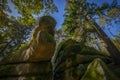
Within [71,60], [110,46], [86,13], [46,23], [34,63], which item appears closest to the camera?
[34,63]

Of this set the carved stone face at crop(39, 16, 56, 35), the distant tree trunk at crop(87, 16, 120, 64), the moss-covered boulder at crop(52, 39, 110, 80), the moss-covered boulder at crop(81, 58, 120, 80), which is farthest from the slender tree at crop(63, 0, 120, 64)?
the moss-covered boulder at crop(81, 58, 120, 80)

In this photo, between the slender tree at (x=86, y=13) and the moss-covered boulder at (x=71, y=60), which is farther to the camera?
the slender tree at (x=86, y=13)

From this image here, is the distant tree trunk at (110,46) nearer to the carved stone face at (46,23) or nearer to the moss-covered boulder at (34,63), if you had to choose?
the carved stone face at (46,23)

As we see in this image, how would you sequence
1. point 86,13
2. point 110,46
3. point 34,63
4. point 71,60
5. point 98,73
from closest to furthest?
point 98,73, point 34,63, point 71,60, point 110,46, point 86,13

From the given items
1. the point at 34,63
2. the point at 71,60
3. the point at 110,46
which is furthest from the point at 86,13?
the point at 34,63

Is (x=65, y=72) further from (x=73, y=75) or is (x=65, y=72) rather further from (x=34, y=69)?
(x=34, y=69)

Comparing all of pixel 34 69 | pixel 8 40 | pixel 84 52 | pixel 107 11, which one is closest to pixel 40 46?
pixel 34 69

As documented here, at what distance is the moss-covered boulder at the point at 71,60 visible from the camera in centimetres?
1337

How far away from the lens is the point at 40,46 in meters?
13.1

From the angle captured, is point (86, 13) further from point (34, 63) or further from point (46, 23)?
point (34, 63)

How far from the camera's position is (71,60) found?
48.1ft

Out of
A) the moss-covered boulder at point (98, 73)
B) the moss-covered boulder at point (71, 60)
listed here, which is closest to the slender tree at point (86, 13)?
the moss-covered boulder at point (71, 60)

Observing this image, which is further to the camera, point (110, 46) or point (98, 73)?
point (110, 46)

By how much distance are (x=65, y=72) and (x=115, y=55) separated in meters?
5.11
